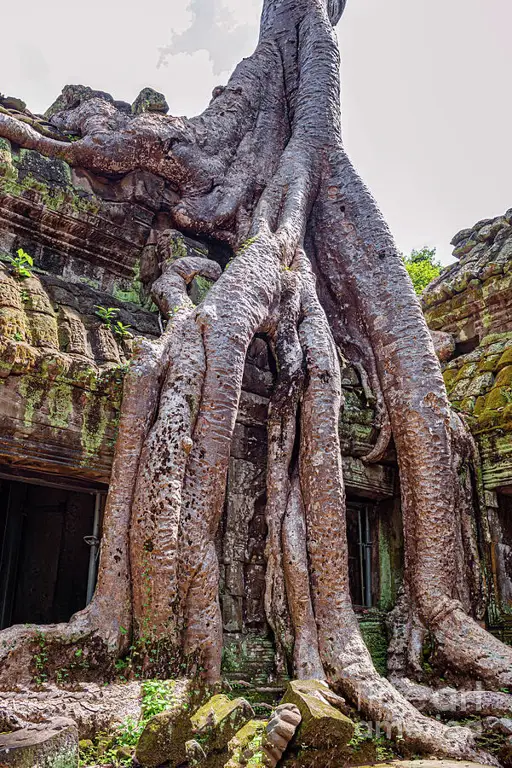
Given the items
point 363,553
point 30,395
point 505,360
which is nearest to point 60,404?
point 30,395

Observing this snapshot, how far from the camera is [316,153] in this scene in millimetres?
5672

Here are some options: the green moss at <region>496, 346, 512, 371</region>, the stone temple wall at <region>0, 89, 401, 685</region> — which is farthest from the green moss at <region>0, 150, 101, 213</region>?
the green moss at <region>496, 346, 512, 371</region>

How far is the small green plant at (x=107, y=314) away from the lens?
4.13m

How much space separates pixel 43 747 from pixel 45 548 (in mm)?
4122

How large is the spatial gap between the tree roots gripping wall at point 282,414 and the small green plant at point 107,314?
37 centimetres

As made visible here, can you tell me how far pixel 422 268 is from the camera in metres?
13.1

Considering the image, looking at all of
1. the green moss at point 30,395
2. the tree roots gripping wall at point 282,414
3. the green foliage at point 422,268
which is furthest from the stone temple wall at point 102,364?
the green foliage at point 422,268

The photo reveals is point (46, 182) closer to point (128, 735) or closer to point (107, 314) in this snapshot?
point (107, 314)

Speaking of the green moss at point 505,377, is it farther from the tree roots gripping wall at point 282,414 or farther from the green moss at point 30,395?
the green moss at point 30,395

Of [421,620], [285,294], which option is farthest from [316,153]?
[421,620]

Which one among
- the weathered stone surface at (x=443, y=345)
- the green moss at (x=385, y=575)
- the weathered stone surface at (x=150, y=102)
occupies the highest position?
the weathered stone surface at (x=150, y=102)

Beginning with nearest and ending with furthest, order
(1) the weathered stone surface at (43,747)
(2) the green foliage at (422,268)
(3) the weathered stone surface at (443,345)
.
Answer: (1) the weathered stone surface at (43,747), (3) the weathered stone surface at (443,345), (2) the green foliage at (422,268)

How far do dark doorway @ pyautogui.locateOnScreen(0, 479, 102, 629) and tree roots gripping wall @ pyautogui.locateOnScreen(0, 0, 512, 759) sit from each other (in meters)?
2.26

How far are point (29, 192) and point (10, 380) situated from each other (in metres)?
1.74
